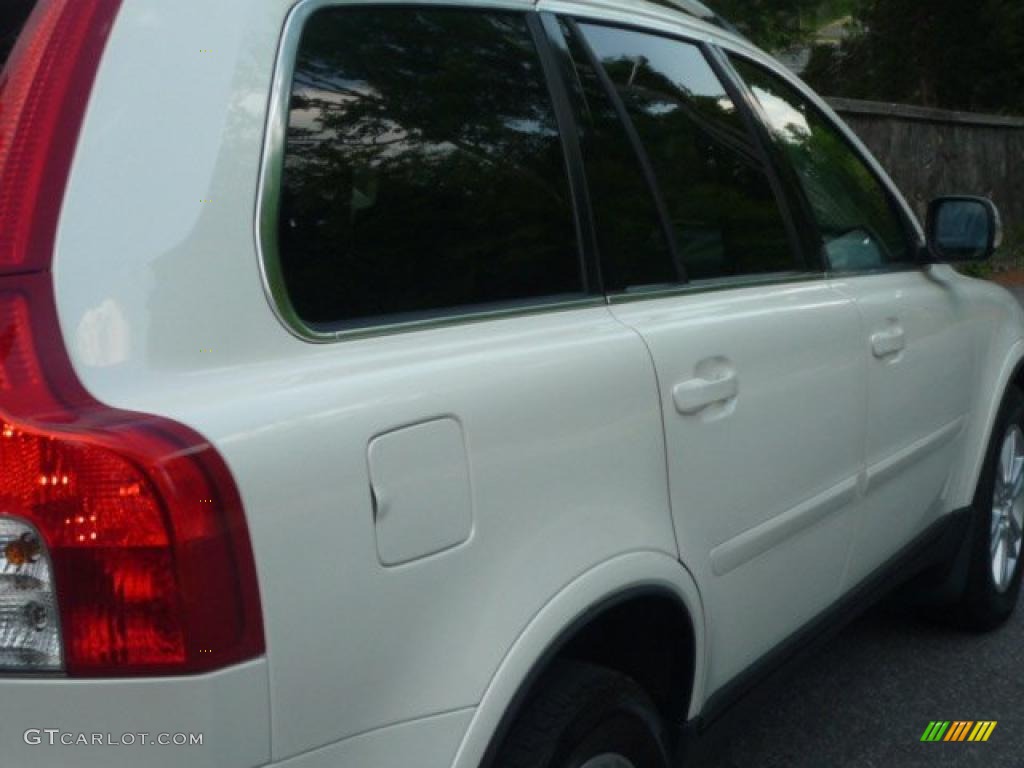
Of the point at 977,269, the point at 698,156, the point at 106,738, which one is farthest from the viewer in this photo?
the point at 977,269

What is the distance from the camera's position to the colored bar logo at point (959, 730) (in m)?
3.89

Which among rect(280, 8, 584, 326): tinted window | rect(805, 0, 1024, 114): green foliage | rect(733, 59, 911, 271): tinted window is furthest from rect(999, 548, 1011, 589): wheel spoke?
rect(805, 0, 1024, 114): green foliage

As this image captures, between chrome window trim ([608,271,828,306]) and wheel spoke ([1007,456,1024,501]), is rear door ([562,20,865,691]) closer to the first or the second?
chrome window trim ([608,271,828,306])

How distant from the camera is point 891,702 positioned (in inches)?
164

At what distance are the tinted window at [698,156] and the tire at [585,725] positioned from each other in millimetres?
933

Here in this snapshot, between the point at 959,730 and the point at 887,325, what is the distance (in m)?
1.23

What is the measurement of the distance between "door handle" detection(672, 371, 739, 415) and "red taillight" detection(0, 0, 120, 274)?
1166 millimetres

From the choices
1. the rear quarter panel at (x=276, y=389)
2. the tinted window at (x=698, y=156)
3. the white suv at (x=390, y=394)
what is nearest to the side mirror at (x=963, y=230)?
the tinted window at (x=698, y=156)

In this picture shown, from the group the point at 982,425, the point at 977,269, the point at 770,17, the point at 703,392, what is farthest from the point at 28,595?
the point at 770,17

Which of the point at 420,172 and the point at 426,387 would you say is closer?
the point at 426,387

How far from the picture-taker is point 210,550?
1599mm

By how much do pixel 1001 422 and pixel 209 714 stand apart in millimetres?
3447

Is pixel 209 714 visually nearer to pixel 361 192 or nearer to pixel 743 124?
pixel 361 192

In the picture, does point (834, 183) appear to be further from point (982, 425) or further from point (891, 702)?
point (891, 702)
